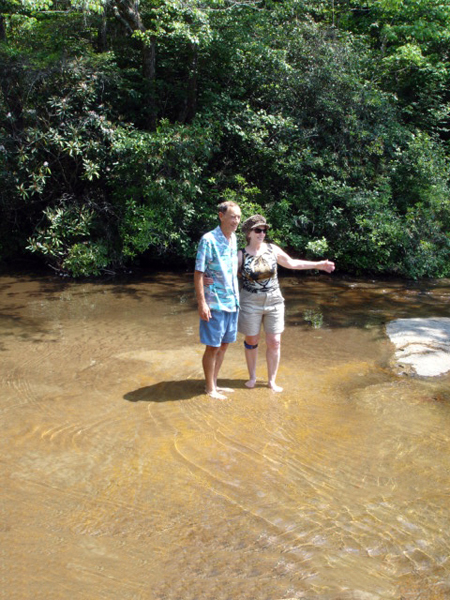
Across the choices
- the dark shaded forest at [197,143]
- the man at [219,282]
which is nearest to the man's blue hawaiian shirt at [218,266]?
the man at [219,282]

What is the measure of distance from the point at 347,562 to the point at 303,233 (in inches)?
384

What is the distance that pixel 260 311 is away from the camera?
5777 mm

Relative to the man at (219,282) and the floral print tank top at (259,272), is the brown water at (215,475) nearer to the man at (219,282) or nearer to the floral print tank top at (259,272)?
the man at (219,282)

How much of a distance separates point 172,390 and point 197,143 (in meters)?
7.04

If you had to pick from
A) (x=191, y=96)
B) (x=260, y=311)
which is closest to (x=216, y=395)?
(x=260, y=311)

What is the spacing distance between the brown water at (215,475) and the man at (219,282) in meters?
0.67

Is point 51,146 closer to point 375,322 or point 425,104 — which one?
point 375,322

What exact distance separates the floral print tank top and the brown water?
1061 millimetres

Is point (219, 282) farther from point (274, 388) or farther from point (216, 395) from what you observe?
point (274, 388)

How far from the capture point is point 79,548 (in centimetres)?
339

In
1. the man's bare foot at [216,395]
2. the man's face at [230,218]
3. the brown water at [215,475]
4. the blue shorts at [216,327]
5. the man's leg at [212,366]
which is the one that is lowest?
the brown water at [215,475]

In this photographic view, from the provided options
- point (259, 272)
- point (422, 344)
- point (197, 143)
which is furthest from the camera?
point (197, 143)

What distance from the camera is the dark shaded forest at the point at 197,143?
1158 cm

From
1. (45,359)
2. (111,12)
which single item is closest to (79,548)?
(45,359)
